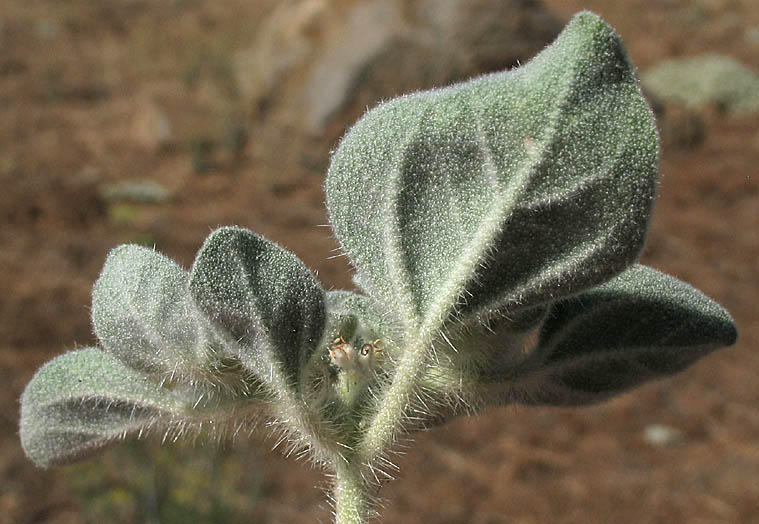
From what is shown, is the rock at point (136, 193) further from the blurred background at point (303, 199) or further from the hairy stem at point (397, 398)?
the hairy stem at point (397, 398)

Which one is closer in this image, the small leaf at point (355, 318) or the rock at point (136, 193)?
the small leaf at point (355, 318)

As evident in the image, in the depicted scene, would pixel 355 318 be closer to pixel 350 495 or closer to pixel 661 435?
pixel 350 495

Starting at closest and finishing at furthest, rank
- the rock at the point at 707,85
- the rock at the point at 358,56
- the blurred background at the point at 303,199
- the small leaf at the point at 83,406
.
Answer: the small leaf at the point at 83,406
the blurred background at the point at 303,199
the rock at the point at 358,56
the rock at the point at 707,85

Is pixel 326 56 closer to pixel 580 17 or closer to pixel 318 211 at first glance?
pixel 318 211

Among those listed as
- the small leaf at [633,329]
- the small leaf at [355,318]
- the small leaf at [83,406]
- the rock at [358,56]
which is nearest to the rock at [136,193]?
the rock at [358,56]

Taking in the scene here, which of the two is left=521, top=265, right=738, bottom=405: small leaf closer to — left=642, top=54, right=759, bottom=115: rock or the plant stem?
the plant stem

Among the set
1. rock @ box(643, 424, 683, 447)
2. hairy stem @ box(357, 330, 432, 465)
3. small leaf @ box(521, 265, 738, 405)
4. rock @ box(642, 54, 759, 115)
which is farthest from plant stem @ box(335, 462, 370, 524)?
rock @ box(642, 54, 759, 115)
